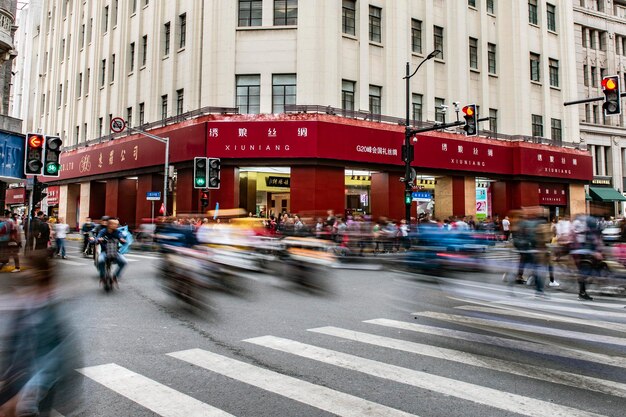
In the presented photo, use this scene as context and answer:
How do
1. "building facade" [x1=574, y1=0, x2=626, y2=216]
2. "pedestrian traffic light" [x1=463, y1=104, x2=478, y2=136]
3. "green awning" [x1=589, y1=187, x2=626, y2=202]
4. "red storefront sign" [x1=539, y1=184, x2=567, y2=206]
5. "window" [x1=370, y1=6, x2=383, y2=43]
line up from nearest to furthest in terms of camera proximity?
"pedestrian traffic light" [x1=463, y1=104, x2=478, y2=136] < "window" [x1=370, y1=6, x2=383, y2=43] < "red storefront sign" [x1=539, y1=184, x2=567, y2=206] < "green awning" [x1=589, y1=187, x2=626, y2=202] < "building facade" [x1=574, y1=0, x2=626, y2=216]

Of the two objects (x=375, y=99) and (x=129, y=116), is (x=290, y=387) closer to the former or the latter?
(x=375, y=99)

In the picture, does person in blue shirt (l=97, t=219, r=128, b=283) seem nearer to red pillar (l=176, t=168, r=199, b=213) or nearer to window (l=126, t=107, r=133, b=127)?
red pillar (l=176, t=168, r=199, b=213)

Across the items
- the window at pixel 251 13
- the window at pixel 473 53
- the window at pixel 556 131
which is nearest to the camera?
the window at pixel 251 13

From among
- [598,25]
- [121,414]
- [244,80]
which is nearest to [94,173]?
[244,80]

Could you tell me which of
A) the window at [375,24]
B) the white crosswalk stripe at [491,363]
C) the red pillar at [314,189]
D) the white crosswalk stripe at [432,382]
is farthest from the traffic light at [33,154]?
the window at [375,24]

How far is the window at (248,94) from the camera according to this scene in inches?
1029

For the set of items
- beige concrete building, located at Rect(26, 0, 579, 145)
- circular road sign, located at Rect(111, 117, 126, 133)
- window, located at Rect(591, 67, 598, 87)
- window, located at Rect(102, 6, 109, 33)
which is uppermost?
window, located at Rect(102, 6, 109, 33)

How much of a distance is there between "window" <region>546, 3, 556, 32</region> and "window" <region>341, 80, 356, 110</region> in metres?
19.0

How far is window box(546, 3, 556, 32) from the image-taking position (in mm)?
35688

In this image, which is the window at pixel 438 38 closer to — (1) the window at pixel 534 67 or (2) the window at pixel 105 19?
(1) the window at pixel 534 67

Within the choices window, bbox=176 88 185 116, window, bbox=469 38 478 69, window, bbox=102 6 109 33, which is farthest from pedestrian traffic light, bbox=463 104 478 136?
window, bbox=102 6 109 33

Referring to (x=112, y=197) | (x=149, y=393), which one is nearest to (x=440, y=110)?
(x=112, y=197)

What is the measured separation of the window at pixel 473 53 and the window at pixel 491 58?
3.85ft

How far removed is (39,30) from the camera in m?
47.7
